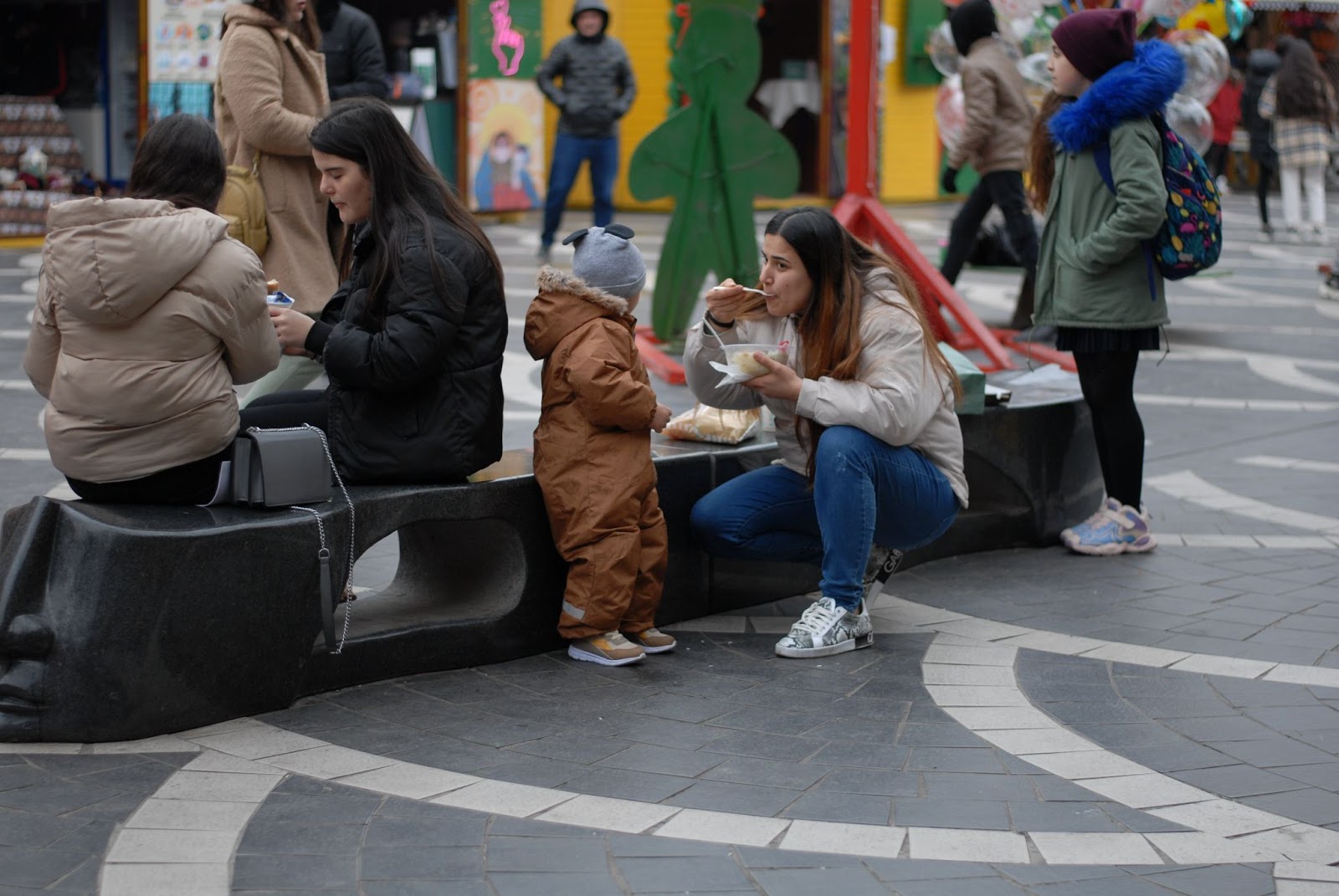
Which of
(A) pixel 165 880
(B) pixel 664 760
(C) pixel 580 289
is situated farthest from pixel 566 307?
(A) pixel 165 880

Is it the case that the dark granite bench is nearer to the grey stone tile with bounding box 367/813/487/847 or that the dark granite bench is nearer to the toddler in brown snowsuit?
the toddler in brown snowsuit

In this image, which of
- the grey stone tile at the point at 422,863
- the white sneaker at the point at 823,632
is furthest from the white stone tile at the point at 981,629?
the grey stone tile at the point at 422,863

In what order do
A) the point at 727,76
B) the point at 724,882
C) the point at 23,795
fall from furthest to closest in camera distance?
1. the point at 727,76
2. the point at 23,795
3. the point at 724,882

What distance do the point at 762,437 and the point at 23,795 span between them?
274 cm

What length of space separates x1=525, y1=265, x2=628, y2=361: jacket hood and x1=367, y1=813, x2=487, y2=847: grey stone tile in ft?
5.08

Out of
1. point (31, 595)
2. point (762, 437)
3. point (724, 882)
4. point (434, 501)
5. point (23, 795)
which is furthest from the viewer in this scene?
point (762, 437)

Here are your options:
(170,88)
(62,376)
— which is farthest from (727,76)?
(170,88)

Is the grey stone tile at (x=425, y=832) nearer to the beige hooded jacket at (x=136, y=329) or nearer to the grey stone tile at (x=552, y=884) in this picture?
the grey stone tile at (x=552, y=884)

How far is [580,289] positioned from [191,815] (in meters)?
1.82

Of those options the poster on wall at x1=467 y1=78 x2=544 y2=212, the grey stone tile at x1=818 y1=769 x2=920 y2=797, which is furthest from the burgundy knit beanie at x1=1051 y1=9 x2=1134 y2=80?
the poster on wall at x1=467 y1=78 x2=544 y2=212

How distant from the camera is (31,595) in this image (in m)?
3.93

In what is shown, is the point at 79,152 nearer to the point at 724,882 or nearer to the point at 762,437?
the point at 762,437

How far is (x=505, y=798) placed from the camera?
3.74 metres

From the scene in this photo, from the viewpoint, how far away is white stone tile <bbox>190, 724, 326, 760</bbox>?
13.0 feet
